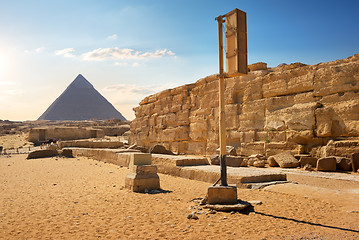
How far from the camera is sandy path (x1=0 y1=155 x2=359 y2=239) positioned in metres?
3.45

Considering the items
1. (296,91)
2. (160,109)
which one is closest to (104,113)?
(160,109)

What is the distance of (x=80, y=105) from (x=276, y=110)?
111 metres

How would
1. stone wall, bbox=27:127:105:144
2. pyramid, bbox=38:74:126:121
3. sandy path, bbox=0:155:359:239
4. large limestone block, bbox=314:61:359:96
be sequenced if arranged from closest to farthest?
sandy path, bbox=0:155:359:239, large limestone block, bbox=314:61:359:96, stone wall, bbox=27:127:105:144, pyramid, bbox=38:74:126:121

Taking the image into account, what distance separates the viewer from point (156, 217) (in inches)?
164

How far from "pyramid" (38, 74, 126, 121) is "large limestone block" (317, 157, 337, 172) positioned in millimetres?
105957

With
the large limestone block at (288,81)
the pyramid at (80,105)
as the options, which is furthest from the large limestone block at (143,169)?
the pyramid at (80,105)

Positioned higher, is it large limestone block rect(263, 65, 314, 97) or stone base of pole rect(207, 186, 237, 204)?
large limestone block rect(263, 65, 314, 97)

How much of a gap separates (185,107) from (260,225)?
11.1 metres

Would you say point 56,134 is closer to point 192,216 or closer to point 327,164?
point 327,164

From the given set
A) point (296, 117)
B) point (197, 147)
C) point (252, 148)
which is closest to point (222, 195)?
point (296, 117)

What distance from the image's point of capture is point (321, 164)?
8180mm

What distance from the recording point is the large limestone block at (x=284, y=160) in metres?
8.84

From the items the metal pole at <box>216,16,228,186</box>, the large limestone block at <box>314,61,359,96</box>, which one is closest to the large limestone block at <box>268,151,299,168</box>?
the large limestone block at <box>314,61,359,96</box>

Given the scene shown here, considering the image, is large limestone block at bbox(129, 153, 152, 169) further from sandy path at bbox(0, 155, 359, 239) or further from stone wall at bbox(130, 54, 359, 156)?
stone wall at bbox(130, 54, 359, 156)
